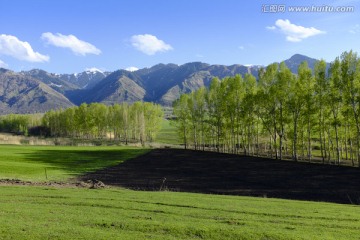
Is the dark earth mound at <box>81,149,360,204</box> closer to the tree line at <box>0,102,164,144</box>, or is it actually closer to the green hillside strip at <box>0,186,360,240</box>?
the green hillside strip at <box>0,186,360,240</box>

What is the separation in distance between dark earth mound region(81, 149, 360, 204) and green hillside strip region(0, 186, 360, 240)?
13.2m

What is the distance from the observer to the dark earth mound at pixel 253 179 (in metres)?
37.2

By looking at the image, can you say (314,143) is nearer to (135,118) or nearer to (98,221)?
(135,118)

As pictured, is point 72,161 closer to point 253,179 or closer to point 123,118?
point 253,179

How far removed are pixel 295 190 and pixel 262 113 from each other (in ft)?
134

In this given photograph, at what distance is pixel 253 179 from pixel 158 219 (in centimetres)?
3151

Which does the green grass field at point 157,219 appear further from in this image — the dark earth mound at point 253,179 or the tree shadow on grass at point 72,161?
the tree shadow on grass at point 72,161

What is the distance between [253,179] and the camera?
47.2m

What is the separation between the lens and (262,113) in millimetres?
77750

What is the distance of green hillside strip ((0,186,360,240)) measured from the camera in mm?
15375

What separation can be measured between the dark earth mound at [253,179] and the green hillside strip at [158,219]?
13.2 m

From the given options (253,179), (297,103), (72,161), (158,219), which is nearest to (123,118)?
(72,161)

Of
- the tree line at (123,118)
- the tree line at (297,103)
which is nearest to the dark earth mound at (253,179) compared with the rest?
the tree line at (297,103)

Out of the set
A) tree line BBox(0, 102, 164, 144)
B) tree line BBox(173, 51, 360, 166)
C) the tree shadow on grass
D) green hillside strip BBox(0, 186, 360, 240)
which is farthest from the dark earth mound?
tree line BBox(0, 102, 164, 144)
